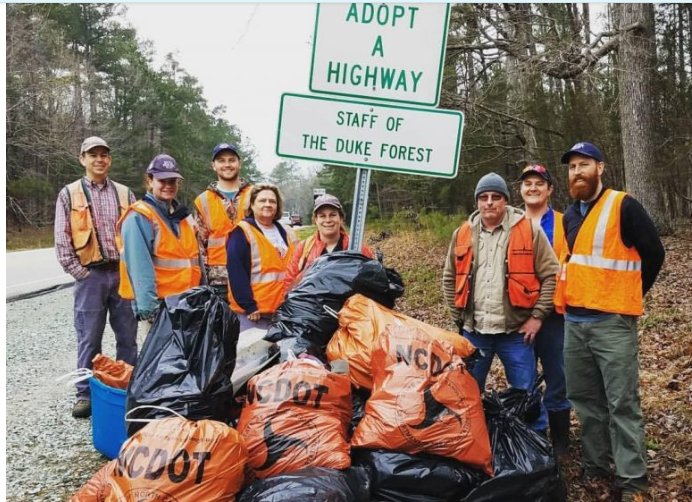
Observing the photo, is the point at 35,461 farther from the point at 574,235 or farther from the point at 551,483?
the point at 574,235

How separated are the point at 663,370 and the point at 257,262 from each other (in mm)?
3702

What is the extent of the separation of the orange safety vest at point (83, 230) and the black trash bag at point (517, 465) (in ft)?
9.34

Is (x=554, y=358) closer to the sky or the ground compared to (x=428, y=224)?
closer to the ground

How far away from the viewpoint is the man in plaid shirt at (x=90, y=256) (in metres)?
3.75

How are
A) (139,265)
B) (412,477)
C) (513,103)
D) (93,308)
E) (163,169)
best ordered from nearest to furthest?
1. (412,477)
2. (139,265)
3. (163,169)
4. (93,308)
5. (513,103)

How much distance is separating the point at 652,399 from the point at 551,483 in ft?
6.82

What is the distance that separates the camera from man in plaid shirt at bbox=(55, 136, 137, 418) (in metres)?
3.75

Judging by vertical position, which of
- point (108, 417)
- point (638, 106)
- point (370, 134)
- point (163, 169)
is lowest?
point (108, 417)

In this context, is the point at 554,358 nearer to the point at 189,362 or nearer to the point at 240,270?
the point at 240,270

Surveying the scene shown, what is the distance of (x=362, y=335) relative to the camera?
255cm

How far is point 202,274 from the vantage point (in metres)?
3.82

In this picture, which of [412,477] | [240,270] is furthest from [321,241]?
[412,477]

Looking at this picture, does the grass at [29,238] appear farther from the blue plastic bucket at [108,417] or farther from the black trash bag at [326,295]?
the black trash bag at [326,295]

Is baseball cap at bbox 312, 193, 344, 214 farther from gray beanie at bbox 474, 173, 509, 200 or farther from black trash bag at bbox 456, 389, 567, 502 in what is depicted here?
black trash bag at bbox 456, 389, 567, 502
